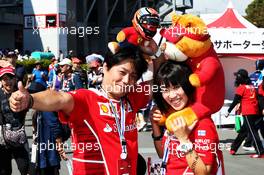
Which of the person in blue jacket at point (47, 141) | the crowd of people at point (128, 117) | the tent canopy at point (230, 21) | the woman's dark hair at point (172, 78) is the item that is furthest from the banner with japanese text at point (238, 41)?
the woman's dark hair at point (172, 78)

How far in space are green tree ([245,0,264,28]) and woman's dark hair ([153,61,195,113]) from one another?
4255 cm

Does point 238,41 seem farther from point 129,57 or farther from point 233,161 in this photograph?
point 129,57

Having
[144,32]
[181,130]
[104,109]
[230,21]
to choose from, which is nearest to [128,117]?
[104,109]

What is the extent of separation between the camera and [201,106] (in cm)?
304

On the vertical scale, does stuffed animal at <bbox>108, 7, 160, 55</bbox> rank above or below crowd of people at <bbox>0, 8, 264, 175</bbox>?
above

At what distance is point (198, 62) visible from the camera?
3.23m

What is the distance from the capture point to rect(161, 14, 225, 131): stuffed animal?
303 centimetres

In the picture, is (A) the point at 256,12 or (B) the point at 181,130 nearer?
(B) the point at 181,130

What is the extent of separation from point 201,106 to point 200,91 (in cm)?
11

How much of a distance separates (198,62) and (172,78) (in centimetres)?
31

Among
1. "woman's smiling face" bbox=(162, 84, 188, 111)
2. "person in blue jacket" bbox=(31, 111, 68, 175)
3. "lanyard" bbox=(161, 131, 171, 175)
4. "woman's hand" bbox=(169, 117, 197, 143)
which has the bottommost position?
"person in blue jacket" bbox=(31, 111, 68, 175)

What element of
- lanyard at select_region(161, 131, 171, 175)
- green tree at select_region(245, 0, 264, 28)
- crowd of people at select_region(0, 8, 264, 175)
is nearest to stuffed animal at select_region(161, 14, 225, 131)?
crowd of people at select_region(0, 8, 264, 175)

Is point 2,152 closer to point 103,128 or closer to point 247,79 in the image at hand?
point 103,128

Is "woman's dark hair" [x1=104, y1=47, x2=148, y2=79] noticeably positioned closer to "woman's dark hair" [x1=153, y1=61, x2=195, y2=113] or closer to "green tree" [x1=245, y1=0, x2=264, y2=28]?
"woman's dark hair" [x1=153, y1=61, x2=195, y2=113]
